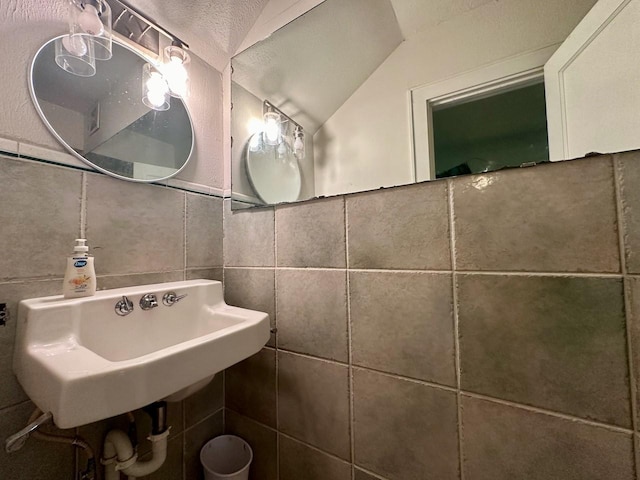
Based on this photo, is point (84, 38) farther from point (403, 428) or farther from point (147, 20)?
point (403, 428)

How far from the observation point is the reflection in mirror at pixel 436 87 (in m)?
0.58

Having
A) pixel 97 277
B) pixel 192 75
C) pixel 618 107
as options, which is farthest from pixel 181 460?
pixel 618 107

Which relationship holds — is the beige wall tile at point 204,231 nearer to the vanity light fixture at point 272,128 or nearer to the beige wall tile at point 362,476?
the vanity light fixture at point 272,128

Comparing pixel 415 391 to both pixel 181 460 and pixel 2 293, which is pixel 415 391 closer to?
pixel 181 460

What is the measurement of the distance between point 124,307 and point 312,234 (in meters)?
0.57

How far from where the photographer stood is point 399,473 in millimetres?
673

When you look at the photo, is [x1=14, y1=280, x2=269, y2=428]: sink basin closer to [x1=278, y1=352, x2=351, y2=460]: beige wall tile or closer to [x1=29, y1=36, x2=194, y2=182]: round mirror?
[x1=278, y1=352, x2=351, y2=460]: beige wall tile

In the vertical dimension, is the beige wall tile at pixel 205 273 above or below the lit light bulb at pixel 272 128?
below

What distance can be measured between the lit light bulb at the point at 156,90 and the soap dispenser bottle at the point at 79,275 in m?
0.57

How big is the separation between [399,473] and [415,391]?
238 millimetres

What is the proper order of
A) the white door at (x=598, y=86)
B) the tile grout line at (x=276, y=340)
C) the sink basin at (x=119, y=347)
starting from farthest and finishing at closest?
the tile grout line at (x=276, y=340)
the white door at (x=598, y=86)
the sink basin at (x=119, y=347)

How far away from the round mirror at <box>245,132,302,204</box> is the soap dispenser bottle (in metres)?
0.60

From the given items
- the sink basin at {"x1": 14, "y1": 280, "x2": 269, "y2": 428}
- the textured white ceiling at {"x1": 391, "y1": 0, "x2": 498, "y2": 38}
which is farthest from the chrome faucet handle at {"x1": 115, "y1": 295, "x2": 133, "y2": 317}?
the textured white ceiling at {"x1": 391, "y1": 0, "x2": 498, "y2": 38}

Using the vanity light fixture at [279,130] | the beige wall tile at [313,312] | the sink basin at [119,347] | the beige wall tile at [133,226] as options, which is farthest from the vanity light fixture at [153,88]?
the beige wall tile at [313,312]
